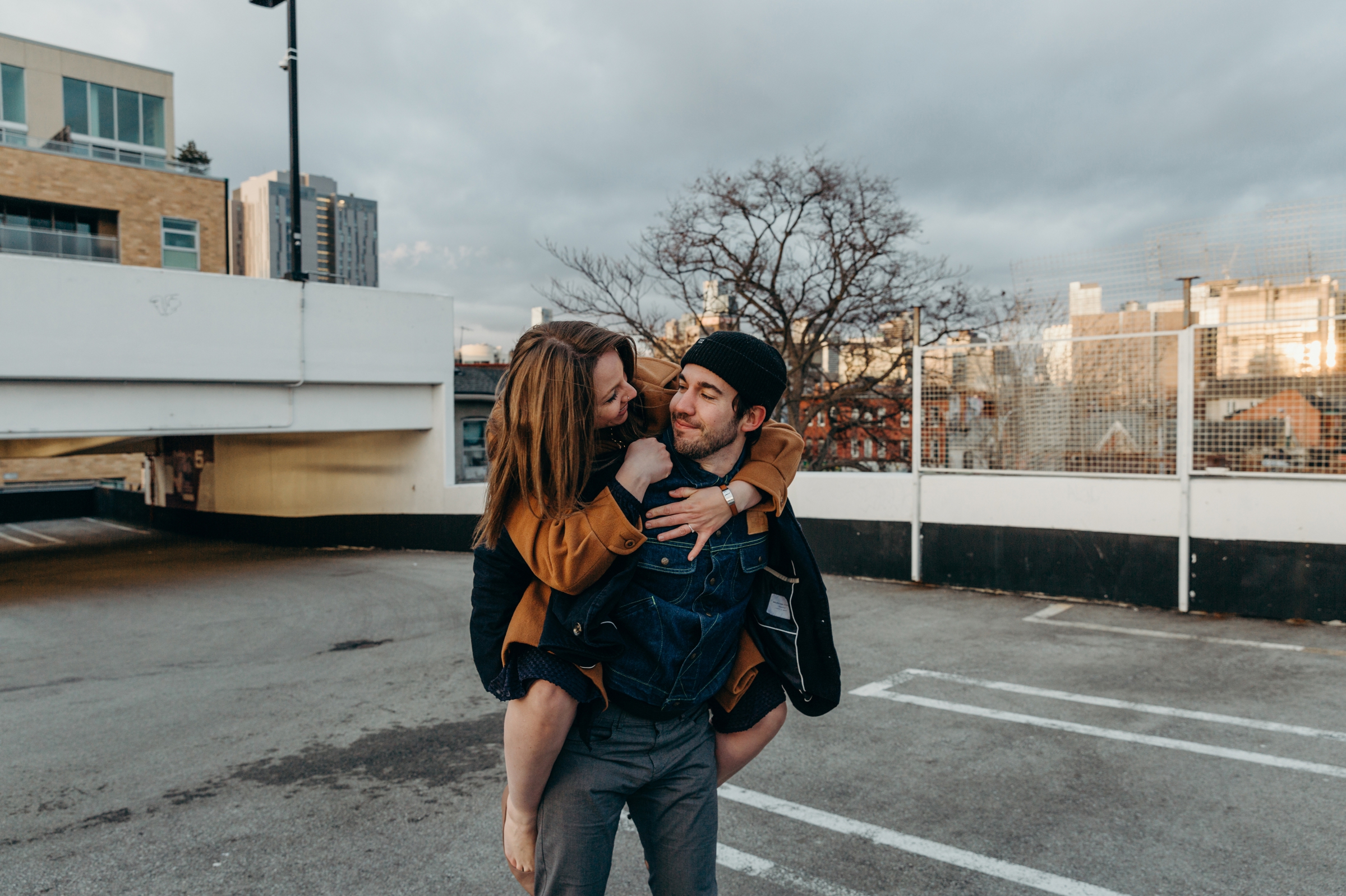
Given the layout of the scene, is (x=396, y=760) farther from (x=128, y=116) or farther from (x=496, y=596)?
(x=128, y=116)

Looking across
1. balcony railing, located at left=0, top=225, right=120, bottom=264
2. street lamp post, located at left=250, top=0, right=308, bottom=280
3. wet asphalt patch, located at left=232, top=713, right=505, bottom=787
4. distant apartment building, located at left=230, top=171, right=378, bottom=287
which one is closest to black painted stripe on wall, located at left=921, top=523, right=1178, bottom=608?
wet asphalt patch, located at left=232, top=713, right=505, bottom=787

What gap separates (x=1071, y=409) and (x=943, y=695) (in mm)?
4669

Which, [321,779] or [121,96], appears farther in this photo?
[121,96]

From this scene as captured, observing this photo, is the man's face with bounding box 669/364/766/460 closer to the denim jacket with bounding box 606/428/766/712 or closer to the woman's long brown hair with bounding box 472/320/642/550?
the denim jacket with bounding box 606/428/766/712

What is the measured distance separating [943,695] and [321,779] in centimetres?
387

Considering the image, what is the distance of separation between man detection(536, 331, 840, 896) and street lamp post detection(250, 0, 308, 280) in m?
12.9

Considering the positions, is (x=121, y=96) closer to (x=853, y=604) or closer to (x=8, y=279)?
(x=8, y=279)

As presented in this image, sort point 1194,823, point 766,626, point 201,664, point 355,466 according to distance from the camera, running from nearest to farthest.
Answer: point 766,626 < point 1194,823 < point 201,664 < point 355,466

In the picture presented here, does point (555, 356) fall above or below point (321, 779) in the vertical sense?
above

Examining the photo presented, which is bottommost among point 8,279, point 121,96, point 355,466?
point 355,466

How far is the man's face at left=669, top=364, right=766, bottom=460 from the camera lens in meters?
1.86

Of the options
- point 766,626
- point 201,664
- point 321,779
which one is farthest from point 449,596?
point 766,626

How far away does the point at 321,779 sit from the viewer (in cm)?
441

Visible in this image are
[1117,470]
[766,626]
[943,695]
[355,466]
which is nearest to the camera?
[766,626]
